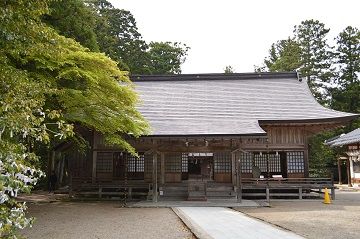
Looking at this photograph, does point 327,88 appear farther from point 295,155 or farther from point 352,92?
point 295,155

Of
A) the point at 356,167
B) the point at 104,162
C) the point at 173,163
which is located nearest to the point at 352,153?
the point at 356,167

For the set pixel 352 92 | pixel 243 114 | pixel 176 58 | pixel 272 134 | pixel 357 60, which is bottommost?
pixel 272 134

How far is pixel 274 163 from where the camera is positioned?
19.9 metres

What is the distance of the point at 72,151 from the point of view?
21094mm

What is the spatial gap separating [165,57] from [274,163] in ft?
105

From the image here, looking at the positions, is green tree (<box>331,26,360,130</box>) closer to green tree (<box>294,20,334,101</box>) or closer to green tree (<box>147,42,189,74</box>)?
green tree (<box>294,20,334,101</box>)

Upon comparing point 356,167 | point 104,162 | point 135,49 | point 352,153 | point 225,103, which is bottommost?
point 356,167

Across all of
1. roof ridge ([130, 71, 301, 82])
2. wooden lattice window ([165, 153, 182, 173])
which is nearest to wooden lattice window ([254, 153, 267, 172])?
wooden lattice window ([165, 153, 182, 173])

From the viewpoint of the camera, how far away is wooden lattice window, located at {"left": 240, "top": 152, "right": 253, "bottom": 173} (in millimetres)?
19156

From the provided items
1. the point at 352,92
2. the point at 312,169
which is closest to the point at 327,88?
the point at 352,92

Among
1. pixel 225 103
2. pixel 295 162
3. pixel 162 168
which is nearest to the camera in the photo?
pixel 162 168

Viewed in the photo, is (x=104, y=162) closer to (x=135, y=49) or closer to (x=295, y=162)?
(x=295, y=162)

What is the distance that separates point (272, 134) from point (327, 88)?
1029 inches

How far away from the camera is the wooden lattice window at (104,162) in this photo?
1903 centimetres
